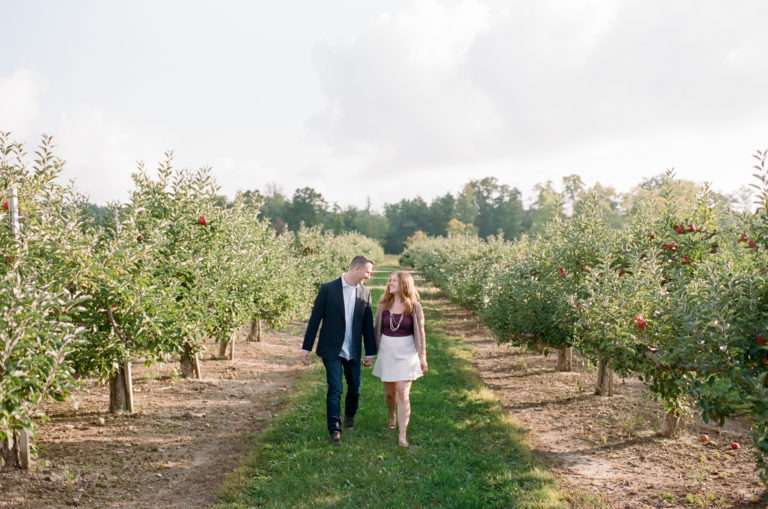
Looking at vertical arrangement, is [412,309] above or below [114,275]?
below

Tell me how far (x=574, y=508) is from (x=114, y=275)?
531 centimetres

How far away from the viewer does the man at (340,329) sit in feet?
23.2

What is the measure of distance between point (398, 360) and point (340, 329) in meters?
0.76

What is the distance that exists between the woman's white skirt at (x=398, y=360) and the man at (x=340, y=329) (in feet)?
0.56

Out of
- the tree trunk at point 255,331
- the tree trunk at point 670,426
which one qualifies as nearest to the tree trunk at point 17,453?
the tree trunk at point 670,426

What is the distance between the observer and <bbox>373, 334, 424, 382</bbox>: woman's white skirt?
7.02 metres

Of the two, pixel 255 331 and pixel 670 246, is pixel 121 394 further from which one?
pixel 255 331

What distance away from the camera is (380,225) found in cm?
10081

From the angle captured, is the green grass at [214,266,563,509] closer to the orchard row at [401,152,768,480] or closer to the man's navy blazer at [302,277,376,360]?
the man's navy blazer at [302,277,376,360]

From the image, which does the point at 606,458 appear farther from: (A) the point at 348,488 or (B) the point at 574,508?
(A) the point at 348,488

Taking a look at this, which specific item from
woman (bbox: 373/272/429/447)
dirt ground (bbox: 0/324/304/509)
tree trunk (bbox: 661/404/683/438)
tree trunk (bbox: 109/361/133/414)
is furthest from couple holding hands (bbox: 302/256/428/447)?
tree trunk (bbox: 661/404/683/438)

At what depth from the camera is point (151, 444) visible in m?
7.36

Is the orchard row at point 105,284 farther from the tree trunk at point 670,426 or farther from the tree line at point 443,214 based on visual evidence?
the tree line at point 443,214

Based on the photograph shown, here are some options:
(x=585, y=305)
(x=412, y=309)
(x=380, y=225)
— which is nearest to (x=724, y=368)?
(x=585, y=305)
